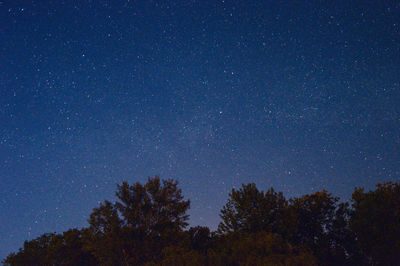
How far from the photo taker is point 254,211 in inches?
1526

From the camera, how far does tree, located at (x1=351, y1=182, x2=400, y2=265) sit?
104 ft

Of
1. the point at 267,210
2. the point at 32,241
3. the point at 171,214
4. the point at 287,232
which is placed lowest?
the point at 287,232

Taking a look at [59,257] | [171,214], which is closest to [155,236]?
[171,214]

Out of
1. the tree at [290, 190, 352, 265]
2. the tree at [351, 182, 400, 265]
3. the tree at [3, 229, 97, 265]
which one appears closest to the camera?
the tree at [351, 182, 400, 265]

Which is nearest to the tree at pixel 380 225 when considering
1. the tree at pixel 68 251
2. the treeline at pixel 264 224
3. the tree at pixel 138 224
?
the treeline at pixel 264 224

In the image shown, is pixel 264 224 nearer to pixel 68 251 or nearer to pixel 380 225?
pixel 380 225

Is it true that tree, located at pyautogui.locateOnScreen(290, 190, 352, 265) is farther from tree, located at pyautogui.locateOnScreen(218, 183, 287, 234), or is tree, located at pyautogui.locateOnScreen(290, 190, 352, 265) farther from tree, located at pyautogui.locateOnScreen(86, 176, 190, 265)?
tree, located at pyautogui.locateOnScreen(86, 176, 190, 265)

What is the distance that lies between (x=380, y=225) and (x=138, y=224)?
27298mm

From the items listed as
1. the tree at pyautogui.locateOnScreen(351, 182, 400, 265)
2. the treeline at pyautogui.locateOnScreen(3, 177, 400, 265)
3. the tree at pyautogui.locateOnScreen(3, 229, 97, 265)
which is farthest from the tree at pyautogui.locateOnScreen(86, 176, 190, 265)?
the tree at pyautogui.locateOnScreen(351, 182, 400, 265)

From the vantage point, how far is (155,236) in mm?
36719

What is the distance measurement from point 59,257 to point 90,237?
15.6 meters

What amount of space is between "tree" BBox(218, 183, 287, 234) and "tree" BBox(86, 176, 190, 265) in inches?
238

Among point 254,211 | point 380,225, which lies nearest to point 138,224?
point 254,211

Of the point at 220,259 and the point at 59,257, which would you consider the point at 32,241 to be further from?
the point at 220,259
